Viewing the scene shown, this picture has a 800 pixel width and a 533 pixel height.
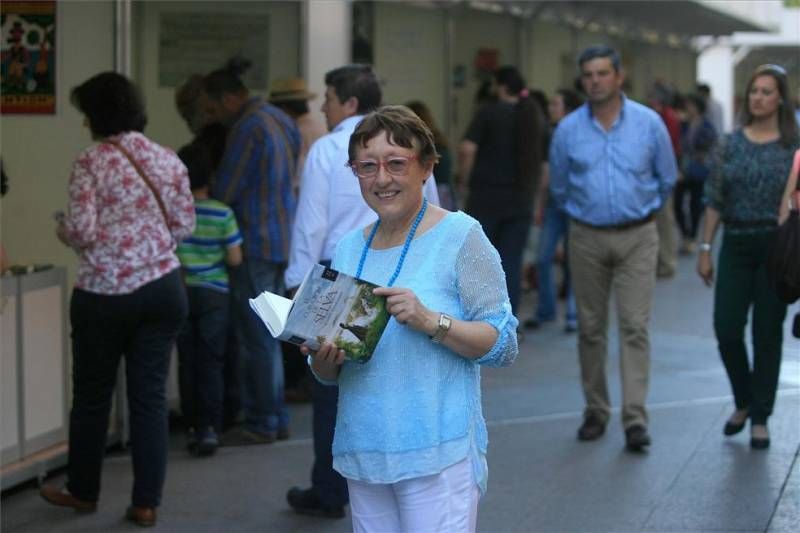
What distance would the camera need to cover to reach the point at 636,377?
744cm

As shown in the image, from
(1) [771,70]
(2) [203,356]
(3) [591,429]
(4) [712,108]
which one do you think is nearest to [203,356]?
(2) [203,356]

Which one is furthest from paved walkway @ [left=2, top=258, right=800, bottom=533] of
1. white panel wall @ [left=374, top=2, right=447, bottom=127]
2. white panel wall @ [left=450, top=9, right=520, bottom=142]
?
white panel wall @ [left=450, top=9, right=520, bottom=142]

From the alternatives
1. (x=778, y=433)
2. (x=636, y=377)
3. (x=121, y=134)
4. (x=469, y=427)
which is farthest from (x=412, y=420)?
(x=778, y=433)

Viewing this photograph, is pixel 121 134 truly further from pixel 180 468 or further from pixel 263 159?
pixel 180 468

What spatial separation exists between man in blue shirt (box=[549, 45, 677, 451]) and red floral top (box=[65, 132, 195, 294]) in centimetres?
246

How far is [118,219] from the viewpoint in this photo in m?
5.85

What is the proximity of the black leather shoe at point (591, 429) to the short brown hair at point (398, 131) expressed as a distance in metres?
4.09

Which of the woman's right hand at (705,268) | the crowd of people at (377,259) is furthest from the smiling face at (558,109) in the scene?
the woman's right hand at (705,268)

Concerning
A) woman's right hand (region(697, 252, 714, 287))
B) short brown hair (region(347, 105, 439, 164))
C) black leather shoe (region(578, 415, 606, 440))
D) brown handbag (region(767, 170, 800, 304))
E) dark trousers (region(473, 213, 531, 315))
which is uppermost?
short brown hair (region(347, 105, 439, 164))

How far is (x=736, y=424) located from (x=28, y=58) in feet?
13.1

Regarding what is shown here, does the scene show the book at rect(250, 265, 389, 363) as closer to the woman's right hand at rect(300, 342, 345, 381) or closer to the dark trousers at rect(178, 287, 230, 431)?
the woman's right hand at rect(300, 342, 345, 381)

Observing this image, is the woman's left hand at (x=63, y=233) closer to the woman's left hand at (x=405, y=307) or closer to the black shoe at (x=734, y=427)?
the woman's left hand at (x=405, y=307)

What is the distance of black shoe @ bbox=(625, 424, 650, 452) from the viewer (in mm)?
7305

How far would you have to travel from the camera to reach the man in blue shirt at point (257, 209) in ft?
24.4
